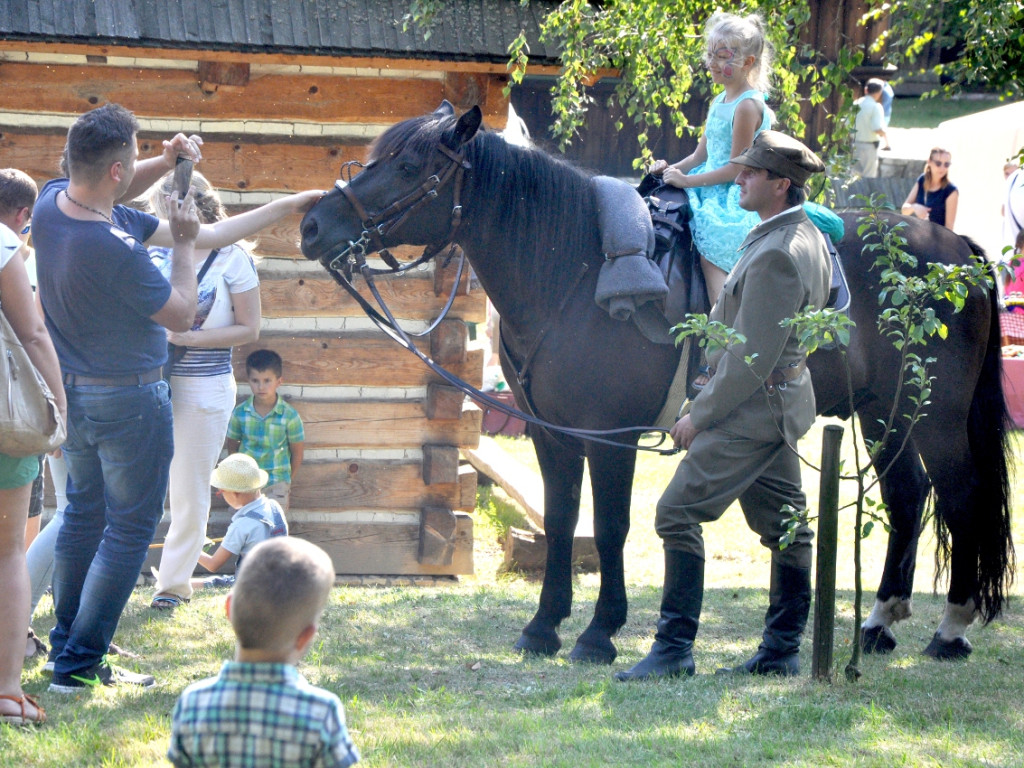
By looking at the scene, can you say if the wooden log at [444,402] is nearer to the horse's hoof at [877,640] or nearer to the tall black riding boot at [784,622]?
the horse's hoof at [877,640]

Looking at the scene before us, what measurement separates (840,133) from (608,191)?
2.62 meters

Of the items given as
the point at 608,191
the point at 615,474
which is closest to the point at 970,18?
the point at 608,191

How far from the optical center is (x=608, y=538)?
186 inches

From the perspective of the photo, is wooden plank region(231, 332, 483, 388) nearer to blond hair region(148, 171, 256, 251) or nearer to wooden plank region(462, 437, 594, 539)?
wooden plank region(462, 437, 594, 539)

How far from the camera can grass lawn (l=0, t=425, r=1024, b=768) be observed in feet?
10.9

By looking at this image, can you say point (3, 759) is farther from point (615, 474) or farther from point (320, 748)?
point (615, 474)

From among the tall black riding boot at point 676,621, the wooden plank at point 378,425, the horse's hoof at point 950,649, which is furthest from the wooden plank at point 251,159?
the horse's hoof at point 950,649

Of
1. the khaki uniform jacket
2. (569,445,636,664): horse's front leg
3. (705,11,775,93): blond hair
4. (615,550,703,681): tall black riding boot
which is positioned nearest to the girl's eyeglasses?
(705,11,775,93): blond hair

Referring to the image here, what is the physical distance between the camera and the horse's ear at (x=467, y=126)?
14.7ft

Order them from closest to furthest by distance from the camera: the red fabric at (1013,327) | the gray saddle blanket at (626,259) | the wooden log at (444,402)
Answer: the gray saddle blanket at (626,259) < the wooden log at (444,402) < the red fabric at (1013,327)

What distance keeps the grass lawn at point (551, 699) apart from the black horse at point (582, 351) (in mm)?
391

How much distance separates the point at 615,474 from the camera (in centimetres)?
466

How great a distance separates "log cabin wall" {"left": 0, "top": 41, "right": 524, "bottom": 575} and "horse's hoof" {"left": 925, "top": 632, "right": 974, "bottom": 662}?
3193 mm

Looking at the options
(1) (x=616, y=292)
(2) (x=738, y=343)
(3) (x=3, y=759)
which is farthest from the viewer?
(1) (x=616, y=292)
